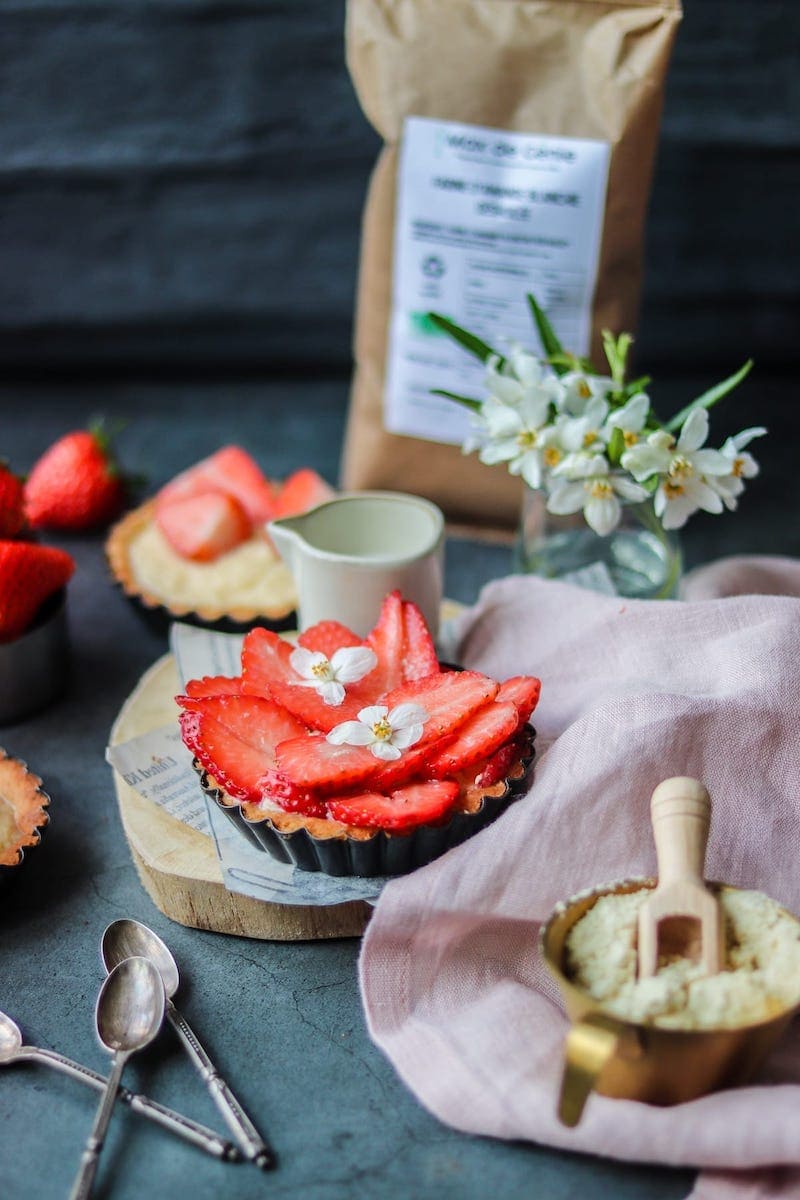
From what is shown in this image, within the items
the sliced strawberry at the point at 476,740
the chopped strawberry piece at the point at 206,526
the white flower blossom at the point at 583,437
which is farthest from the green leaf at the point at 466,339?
the sliced strawberry at the point at 476,740

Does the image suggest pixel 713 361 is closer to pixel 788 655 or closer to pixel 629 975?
pixel 788 655

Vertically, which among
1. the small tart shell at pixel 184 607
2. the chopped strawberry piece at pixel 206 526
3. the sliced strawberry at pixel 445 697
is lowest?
the small tart shell at pixel 184 607

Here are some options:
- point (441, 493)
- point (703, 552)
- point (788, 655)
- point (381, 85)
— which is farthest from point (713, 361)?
point (788, 655)

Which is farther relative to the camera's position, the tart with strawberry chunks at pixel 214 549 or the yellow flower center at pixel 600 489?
the tart with strawberry chunks at pixel 214 549

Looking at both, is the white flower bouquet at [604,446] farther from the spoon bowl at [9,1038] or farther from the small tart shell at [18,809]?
the spoon bowl at [9,1038]

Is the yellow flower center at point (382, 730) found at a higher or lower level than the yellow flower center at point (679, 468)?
lower

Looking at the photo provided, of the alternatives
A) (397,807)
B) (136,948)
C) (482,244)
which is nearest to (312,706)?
(397,807)
